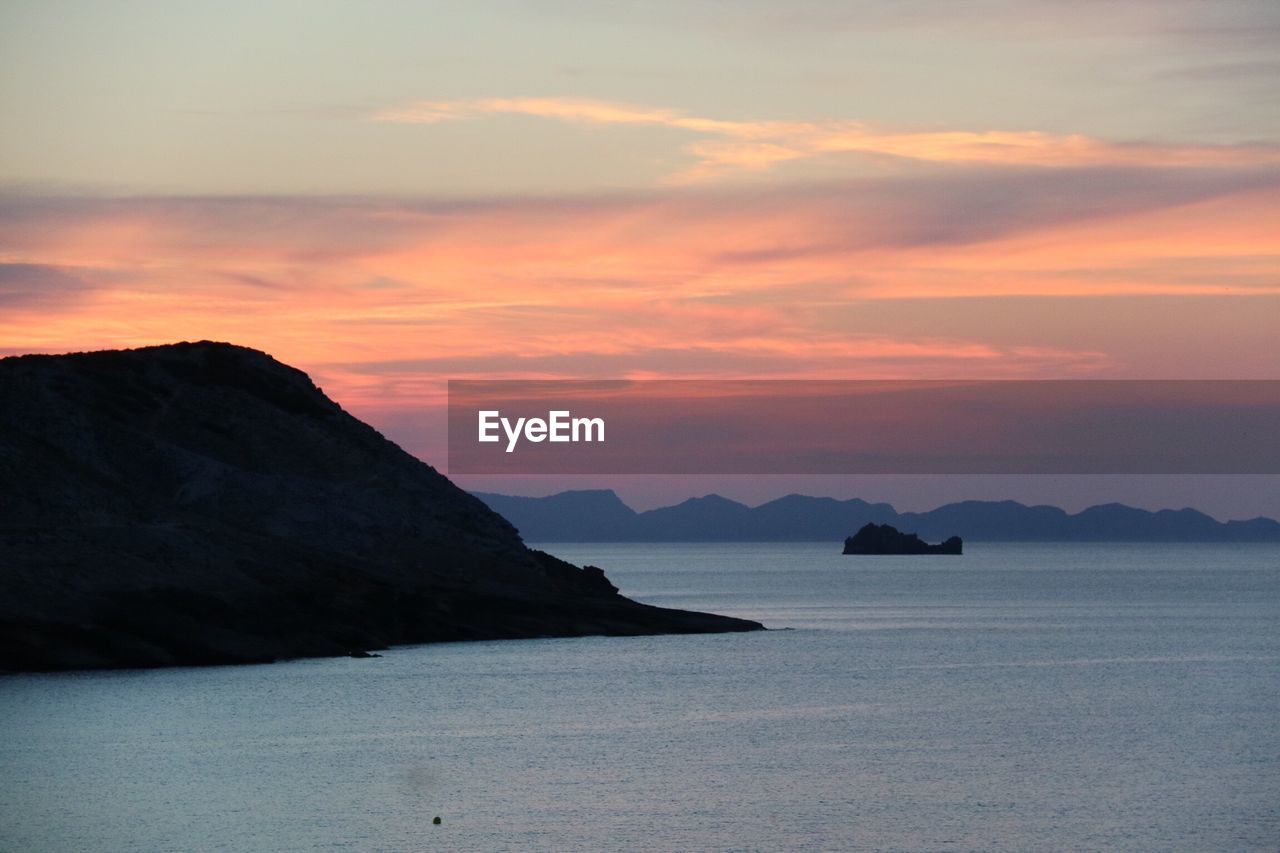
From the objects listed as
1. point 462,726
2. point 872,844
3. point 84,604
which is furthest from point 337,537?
point 872,844

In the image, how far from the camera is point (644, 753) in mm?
60969

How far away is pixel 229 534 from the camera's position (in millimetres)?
103688

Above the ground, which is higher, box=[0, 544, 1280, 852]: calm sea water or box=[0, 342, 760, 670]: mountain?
box=[0, 342, 760, 670]: mountain

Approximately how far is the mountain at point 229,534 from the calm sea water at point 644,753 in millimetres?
3266

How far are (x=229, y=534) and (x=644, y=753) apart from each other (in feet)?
161

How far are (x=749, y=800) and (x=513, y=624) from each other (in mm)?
58986

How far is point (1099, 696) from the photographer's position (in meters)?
84.6

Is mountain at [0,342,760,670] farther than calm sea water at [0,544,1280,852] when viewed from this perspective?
Yes

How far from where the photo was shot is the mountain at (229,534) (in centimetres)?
8912

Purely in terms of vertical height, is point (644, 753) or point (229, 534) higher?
point (229, 534)

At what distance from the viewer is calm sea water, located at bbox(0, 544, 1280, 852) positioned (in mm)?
46438

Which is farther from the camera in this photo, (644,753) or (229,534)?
(229,534)

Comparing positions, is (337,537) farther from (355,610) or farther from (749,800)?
(749,800)

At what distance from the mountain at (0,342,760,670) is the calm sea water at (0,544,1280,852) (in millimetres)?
3266
